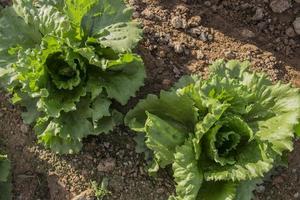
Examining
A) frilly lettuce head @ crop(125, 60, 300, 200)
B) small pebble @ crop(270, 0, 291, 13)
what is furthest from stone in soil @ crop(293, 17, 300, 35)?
frilly lettuce head @ crop(125, 60, 300, 200)

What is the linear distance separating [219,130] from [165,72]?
806mm

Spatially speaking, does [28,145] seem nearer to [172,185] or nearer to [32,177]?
[32,177]

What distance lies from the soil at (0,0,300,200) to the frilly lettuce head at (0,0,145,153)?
254 mm

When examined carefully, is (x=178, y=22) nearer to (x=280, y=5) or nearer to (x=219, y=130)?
(x=280, y=5)

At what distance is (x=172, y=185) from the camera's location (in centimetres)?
447

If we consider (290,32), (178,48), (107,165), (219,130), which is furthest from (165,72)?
(290,32)

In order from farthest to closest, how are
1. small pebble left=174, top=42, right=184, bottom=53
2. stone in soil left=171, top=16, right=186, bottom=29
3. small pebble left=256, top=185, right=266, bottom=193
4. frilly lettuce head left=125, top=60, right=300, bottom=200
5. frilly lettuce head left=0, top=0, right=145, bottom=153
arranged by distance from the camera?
1. stone in soil left=171, top=16, right=186, bottom=29
2. small pebble left=174, top=42, right=184, bottom=53
3. small pebble left=256, top=185, right=266, bottom=193
4. frilly lettuce head left=0, top=0, right=145, bottom=153
5. frilly lettuce head left=125, top=60, right=300, bottom=200

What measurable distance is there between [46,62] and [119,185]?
1.13m

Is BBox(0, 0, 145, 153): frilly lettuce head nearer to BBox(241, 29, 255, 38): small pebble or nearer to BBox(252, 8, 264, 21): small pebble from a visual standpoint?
BBox(241, 29, 255, 38): small pebble

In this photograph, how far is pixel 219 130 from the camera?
4172 mm

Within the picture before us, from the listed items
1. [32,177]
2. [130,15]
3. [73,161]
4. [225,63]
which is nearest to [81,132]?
[73,161]

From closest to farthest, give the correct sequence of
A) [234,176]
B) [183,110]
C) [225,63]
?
[234,176]
[183,110]
[225,63]

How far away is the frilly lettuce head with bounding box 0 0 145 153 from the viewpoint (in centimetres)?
424

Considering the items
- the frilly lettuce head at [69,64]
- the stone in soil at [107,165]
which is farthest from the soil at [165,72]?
the frilly lettuce head at [69,64]
